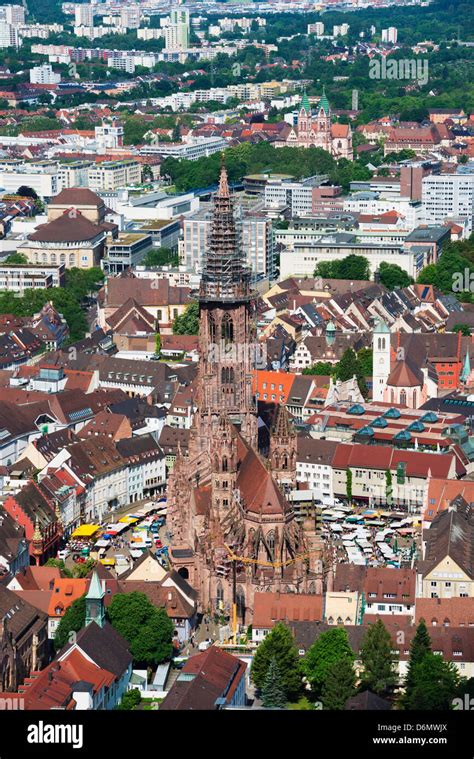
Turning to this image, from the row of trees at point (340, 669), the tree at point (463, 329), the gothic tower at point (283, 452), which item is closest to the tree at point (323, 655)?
the row of trees at point (340, 669)

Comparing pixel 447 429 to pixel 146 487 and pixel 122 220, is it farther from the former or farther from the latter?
pixel 122 220

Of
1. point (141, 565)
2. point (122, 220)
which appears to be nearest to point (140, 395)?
point (141, 565)

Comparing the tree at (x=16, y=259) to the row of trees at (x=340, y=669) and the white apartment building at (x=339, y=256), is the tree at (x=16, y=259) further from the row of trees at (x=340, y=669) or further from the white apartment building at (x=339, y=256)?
the row of trees at (x=340, y=669)

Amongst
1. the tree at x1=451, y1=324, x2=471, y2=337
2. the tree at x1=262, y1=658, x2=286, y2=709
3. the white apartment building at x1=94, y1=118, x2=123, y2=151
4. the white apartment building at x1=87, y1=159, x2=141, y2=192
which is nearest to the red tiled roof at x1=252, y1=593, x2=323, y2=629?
the tree at x1=262, y1=658, x2=286, y2=709

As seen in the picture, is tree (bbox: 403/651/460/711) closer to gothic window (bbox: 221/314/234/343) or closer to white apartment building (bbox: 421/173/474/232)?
gothic window (bbox: 221/314/234/343)

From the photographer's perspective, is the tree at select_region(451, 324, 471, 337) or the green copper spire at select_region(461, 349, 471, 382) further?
the tree at select_region(451, 324, 471, 337)
